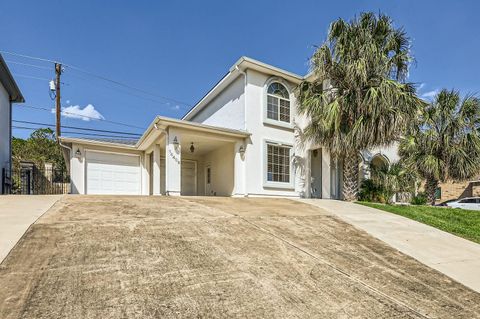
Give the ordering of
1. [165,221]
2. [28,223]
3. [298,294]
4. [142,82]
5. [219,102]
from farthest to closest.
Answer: [142,82] < [219,102] < [165,221] < [28,223] < [298,294]

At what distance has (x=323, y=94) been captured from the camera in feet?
A: 41.5

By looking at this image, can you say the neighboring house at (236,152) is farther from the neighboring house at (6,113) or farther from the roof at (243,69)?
the neighboring house at (6,113)

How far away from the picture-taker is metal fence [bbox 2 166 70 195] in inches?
568

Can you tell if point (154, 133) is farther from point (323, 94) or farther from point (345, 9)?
point (345, 9)

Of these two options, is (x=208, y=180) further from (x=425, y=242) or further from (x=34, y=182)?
(x=425, y=242)

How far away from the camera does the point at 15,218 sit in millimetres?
5461

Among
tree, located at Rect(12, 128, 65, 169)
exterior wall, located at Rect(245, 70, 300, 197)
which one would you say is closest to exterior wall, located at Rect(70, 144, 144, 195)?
exterior wall, located at Rect(245, 70, 300, 197)

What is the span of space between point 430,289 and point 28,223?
6421 mm

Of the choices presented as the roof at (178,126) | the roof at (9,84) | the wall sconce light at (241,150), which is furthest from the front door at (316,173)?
the roof at (9,84)

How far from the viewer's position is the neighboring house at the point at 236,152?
12797 mm

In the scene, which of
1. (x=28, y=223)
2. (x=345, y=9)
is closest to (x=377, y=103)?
(x=345, y=9)

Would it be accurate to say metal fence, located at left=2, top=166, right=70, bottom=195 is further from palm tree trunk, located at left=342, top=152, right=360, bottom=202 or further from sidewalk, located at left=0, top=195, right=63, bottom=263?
palm tree trunk, located at left=342, top=152, right=360, bottom=202

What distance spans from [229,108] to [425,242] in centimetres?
1041

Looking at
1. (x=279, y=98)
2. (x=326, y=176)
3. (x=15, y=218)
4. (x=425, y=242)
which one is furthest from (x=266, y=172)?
(x=15, y=218)
